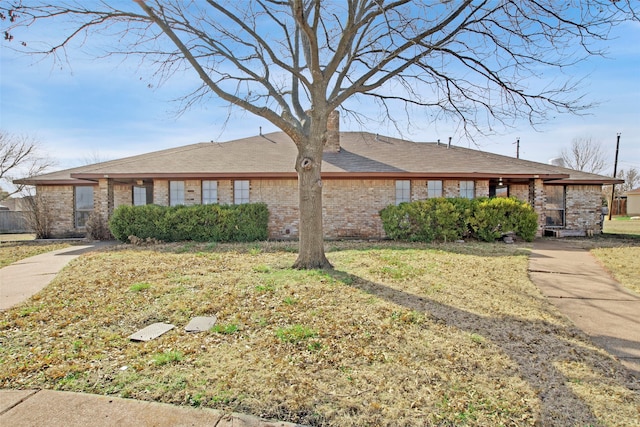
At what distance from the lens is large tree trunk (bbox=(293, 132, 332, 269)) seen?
680 centimetres

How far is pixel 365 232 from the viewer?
1287cm

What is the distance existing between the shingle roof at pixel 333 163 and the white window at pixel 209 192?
2.11ft

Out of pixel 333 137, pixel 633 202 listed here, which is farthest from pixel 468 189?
pixel 633 202

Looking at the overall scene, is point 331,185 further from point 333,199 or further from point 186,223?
point 186,223

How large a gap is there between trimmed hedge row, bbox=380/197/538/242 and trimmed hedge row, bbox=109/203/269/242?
5.06 m

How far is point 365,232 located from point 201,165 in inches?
270

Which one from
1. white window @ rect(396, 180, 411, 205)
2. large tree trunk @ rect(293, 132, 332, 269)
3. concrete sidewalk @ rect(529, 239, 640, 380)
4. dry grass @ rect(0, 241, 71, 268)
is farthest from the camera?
white window @ rect(396, 180, 411, 205)

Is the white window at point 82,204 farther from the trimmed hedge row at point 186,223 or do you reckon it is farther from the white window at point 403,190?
the white window at point 403,190

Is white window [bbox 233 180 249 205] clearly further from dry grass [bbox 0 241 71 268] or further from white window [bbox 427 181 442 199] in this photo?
→ white window [bbox 427 181 442 199]

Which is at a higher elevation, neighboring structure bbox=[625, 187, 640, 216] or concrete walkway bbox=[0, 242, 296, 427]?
neighboring structure bbox=[625, 187, 640, 216]

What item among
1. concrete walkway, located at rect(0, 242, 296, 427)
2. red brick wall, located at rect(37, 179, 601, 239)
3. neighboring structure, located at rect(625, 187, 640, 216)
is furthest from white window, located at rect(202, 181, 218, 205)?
neighboring structure, located at rect(625, 187, 640, 216)

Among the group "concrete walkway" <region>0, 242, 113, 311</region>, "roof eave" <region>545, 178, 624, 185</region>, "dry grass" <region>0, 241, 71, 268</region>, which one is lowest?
"dry grass" <region>0, 241, 71, 268</region>

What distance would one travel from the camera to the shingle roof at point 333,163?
1237 cm

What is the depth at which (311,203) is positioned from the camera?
6.80 m
